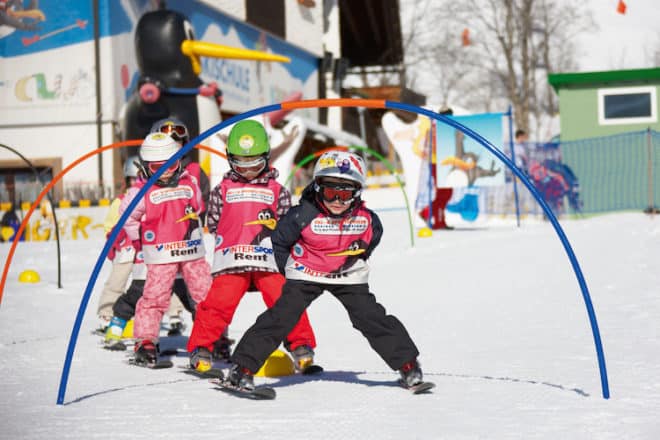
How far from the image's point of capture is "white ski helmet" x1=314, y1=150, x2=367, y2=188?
5523mm

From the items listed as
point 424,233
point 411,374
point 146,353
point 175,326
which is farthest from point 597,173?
point 411,374

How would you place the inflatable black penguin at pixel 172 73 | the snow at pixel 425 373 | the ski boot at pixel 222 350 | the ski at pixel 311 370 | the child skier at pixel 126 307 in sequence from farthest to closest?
the inflatable black penguin at pixel 172 73
the child skier at pixel 126 307
the ski boot at pixel 222 350
the ski at pixel 311 370
the snow at pixel 425 373

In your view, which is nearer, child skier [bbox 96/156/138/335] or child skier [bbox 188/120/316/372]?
child skier [bbox 188/120/316/372]

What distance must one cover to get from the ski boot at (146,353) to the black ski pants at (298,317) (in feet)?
4.05

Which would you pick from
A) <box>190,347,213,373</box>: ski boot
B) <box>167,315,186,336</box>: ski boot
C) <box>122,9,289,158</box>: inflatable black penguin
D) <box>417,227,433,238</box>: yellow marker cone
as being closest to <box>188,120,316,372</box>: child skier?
<box>190,347,213,373</box>: ski boot

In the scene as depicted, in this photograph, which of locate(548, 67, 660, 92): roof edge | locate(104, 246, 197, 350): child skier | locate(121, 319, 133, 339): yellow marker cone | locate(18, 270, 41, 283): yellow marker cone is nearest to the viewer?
locate(104, 246, 197, 350): child skier

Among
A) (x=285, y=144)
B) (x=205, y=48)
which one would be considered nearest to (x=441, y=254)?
(x=205, y=48)

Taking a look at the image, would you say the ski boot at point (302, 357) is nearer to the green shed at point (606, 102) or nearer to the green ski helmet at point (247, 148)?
the green ski helmet at point (247, 148)

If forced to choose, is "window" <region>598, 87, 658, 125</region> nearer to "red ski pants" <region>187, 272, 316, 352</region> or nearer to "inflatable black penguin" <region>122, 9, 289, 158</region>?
"inflatable black penguin" <region>122, 9, 289, 158</region>

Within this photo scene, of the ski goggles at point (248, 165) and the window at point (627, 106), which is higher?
the window at point (627, 106)

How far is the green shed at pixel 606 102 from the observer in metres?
23.2

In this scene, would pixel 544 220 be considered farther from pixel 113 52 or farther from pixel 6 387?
pixel 6 387

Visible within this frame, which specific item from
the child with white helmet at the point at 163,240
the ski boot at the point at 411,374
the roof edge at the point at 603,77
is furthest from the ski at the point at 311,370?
the roof edge at the point at 603,77

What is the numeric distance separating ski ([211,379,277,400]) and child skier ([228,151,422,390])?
0.10 feet
